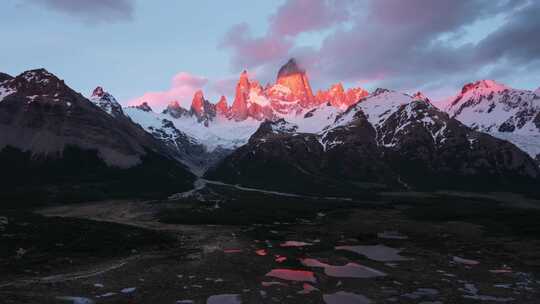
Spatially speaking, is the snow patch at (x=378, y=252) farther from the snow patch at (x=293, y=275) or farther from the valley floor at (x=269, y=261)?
the snow patch at (x=293, y=275)

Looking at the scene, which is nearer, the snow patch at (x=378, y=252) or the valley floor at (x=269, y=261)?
the valley floor at (x=269, y=261)

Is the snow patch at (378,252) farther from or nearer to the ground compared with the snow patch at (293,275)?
farther from the ground

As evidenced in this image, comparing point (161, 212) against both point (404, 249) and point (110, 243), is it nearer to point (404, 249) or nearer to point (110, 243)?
point (110, 243)

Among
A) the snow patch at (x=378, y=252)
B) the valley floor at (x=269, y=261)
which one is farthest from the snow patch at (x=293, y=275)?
the snow patch at (x=378, y=252)

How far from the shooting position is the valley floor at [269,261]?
190 feet

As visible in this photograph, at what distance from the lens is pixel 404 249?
297 ft

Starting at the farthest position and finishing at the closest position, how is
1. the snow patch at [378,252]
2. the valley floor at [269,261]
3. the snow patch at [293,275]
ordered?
the snow patch at [378,252] → the snow patch at [293,275] → the valley floor at [269,261]

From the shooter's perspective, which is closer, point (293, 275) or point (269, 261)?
point (293, 275)

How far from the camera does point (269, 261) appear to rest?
3061 inches

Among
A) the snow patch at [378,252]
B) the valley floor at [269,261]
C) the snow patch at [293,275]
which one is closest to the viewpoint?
the valley floor at [269,261]

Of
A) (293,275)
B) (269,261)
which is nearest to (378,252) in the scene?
(269,261)

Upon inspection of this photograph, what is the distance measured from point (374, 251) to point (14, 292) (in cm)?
5457

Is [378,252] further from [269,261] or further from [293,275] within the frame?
[293,275]

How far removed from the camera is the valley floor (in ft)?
190
